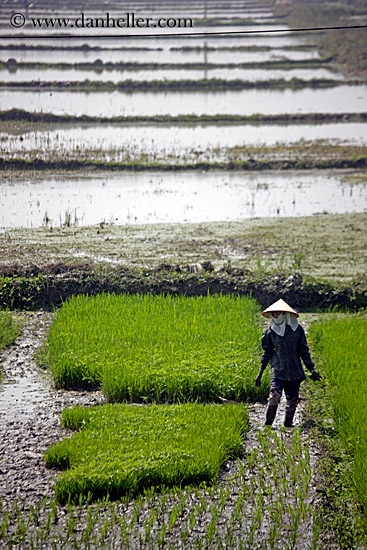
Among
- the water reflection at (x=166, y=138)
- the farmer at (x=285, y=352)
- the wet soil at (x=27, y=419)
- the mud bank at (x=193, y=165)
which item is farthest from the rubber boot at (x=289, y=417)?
the water reflection at (x=166, y=138)

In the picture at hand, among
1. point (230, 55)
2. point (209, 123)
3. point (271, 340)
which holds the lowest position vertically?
point (271, 340)

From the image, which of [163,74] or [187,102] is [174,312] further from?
[163,74]

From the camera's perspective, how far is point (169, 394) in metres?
5.27

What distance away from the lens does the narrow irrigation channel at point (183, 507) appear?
11.6ft

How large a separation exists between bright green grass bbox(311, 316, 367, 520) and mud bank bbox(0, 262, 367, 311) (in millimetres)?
792

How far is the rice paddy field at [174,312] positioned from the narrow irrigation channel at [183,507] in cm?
1

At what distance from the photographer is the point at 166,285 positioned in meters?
7.80

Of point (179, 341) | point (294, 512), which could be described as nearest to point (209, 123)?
point (179, 341)

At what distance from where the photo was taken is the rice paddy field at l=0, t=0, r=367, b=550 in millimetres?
3828

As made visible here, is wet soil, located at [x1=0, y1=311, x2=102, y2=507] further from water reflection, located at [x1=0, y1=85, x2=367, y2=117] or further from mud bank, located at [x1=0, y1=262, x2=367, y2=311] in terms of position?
water reflection, located at [x1=0, y1=85, x2=367, y2=117]

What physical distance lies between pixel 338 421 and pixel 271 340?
0.71 m

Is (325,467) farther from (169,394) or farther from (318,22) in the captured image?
(318,22)

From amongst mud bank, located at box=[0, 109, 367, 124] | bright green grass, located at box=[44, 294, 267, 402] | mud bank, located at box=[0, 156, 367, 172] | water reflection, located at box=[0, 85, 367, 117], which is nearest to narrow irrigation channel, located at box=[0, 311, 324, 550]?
bright green grass, located at box=[44, 294, 267, 402]

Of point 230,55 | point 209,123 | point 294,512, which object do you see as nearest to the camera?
point 294,512
